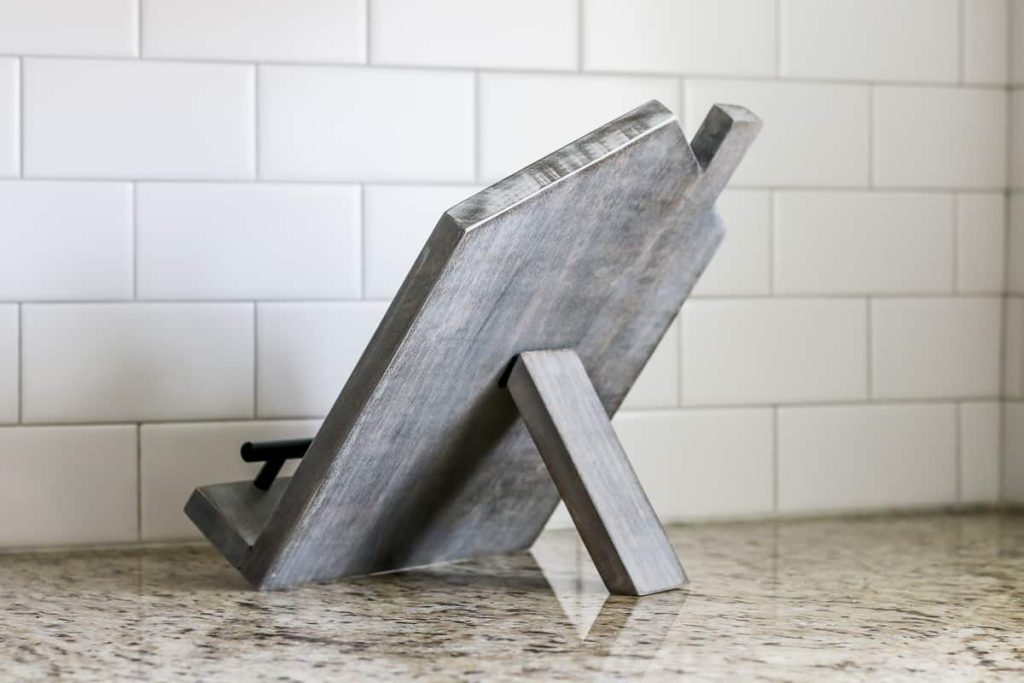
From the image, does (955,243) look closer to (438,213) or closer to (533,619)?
(438,213)

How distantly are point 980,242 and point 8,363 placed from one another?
98cm

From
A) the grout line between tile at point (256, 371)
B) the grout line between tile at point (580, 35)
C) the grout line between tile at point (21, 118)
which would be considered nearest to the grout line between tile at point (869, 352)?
the grout line between tile at point (580, 35)

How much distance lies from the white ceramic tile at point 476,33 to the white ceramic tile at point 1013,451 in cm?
60

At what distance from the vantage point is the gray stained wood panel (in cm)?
88

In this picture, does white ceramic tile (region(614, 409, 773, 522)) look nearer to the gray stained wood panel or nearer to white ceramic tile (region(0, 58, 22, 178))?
the gray stained wood panel

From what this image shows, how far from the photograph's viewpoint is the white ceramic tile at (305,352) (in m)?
1.26

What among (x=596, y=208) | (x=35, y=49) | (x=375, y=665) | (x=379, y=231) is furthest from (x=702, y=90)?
(x=375, y=665)

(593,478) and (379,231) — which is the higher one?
(379,231)

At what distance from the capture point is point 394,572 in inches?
43.6

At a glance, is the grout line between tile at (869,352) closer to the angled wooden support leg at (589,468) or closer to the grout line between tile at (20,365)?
the angled wooden support leg at (589,468)

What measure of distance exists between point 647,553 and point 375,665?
27 centimetres

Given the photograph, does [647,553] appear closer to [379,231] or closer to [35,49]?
[379,231]

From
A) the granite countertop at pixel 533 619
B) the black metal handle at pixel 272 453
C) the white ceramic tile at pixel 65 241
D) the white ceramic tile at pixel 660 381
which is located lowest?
the granite countertop at pixel 533 619

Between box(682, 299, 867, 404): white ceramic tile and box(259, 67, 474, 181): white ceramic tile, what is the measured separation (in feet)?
0.96
